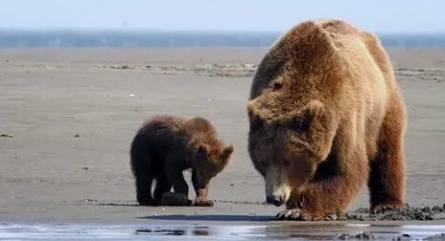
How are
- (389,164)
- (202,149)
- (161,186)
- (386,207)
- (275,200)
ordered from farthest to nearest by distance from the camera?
(161,186), (202,149), (389,164), (386,207), (275,200)

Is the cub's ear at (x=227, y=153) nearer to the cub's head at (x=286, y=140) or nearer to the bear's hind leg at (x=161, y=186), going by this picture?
the bear's hind leg at (x=161, y=186)

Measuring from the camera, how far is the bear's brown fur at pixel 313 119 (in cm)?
1073

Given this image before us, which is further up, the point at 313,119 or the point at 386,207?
the point at 313,119

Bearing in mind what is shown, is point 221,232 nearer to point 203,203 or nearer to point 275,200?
point 275,200

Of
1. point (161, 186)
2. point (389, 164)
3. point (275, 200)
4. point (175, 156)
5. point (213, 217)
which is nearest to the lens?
point (275, 200)

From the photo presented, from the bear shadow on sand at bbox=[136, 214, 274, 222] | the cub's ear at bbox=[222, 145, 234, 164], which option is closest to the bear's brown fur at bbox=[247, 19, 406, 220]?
the bear shadow on sand at bbox=[136, 214, 274, 222]

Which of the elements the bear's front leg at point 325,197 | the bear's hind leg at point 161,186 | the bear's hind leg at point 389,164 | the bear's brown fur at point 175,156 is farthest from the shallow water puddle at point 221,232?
the bear's hind leg at point 161,186

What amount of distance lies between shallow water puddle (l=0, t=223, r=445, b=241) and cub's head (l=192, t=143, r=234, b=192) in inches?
89.3

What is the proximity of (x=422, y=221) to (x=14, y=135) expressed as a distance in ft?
23.8

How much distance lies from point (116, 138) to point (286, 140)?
22.3 ft

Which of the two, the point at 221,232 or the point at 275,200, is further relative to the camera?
the point at 275,200

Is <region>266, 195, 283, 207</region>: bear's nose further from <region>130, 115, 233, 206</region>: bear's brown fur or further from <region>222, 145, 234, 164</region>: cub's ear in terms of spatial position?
<region>222, 145, 234, 164</region>: cub's ear

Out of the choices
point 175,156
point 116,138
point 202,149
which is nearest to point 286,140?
point 202,149

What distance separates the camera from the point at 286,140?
421 inches
